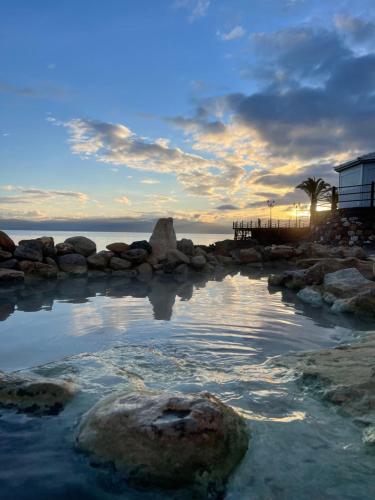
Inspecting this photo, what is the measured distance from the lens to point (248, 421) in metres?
3.18

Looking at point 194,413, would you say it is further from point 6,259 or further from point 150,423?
point 6,259

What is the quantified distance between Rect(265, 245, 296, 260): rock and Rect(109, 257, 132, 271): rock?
9.13 meters

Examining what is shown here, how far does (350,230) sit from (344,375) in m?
21.5

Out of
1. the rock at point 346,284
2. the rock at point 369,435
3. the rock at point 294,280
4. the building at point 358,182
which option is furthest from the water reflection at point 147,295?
the building at point 358,182

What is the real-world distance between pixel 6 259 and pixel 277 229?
2719 cm

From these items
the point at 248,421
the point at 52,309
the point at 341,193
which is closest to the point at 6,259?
the point at 52,309

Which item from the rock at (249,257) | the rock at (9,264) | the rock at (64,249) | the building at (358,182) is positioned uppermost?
the building at (358,182)

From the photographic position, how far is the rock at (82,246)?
52.3 ft

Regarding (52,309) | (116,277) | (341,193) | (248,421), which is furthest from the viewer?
(341,193)

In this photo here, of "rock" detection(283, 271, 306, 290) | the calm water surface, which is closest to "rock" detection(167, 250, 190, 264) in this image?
"rock" detection(283, 271, 306, 290)

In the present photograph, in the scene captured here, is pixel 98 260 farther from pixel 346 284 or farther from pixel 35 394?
pixel 35 394

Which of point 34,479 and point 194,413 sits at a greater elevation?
point 194,413

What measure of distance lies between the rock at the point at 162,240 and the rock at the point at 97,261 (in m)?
2.83

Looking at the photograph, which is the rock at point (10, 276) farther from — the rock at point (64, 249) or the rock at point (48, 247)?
the rock at point (64, 249)
